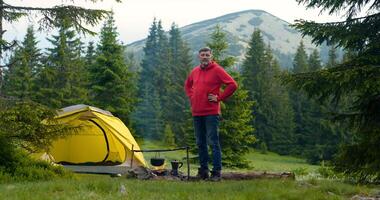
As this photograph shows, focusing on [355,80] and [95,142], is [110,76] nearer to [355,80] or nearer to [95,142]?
[95,142]

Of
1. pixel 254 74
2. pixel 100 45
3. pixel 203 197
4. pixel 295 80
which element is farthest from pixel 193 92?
pixel 254 74

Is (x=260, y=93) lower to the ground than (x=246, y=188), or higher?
higher

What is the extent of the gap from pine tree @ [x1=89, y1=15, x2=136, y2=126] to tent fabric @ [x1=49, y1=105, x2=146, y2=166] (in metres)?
21.6

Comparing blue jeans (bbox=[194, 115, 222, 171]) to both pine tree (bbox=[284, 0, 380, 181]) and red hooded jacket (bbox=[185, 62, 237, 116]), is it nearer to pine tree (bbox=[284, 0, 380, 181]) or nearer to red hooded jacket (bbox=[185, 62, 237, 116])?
red hooded jacket (bbox=[185, 62, 237, 116])

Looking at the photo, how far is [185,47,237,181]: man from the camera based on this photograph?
8914 mm

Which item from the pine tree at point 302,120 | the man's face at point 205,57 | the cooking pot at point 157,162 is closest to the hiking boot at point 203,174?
the man's face at point 205,57

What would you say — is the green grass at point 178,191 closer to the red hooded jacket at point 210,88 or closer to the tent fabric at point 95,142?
the red hooded jacket at point 210,88

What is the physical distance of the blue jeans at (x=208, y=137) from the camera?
890 cm

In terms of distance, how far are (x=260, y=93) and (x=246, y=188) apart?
6113cm

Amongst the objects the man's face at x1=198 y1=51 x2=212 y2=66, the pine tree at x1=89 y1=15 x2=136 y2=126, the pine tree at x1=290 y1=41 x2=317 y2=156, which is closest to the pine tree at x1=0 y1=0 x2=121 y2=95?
the man's face at x1=198 y1=51 x2=212 y2=66

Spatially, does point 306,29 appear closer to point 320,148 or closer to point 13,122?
point 13,122

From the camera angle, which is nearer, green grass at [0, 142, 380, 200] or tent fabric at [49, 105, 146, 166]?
green grass at [0, 142, 380, 200]

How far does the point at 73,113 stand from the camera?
1330 cm

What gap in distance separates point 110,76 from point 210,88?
28.1m
